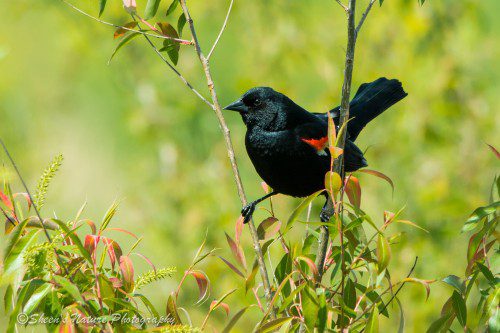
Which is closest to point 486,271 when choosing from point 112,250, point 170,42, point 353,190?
point 353,190

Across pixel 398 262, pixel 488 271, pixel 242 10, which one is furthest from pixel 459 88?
pixel 488 271

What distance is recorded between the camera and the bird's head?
2826mm

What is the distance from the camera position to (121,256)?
140 centimetres

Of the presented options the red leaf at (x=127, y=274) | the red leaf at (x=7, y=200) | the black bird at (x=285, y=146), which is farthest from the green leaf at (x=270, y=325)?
the black bird at (x=285, y=146)

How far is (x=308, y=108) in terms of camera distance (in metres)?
4.24

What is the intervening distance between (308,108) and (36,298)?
10.4ft

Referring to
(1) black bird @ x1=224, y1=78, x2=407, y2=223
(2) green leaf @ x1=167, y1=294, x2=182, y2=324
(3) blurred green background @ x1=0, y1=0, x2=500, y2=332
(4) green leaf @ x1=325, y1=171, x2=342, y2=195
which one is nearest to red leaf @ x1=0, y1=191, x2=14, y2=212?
(2) green leaf @ x1=167, y1=294, x2=182, y2=324

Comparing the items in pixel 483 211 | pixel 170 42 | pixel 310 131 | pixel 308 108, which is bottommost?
pixel 308 108

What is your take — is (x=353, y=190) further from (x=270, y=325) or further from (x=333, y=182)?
(x=270, y=325)

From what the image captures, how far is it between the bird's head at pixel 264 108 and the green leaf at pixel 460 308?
154 centimetres

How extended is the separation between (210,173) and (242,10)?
1.10 meters

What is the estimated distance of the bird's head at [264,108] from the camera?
2.83 m

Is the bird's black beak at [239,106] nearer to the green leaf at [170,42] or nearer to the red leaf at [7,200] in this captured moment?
the green leaf at [170,42]

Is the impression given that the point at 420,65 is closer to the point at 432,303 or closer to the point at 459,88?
the point at 459,88
